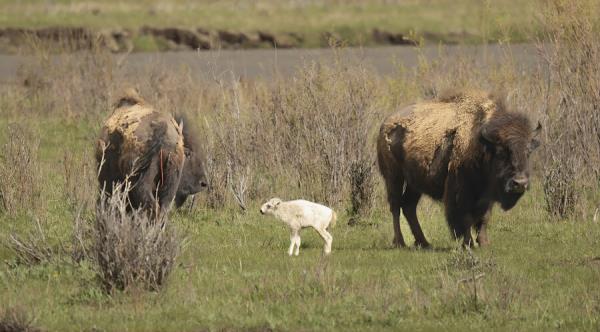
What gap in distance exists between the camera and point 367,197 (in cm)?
1723

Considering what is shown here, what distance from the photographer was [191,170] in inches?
570

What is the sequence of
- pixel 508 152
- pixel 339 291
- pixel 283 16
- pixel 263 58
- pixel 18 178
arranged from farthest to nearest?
pixel 283 16 → pixel 263 58 → pixel 18 178 → pixel 508 152 → pixel 339 291

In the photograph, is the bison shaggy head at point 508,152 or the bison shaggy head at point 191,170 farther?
the bison shaggy head at point 191,170

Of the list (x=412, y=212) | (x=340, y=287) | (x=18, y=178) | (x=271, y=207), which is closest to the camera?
(x=340, y=287)

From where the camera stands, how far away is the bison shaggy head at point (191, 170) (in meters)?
14.4

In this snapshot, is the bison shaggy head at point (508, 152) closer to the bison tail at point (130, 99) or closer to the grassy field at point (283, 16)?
the bison tail at point (130, 99)

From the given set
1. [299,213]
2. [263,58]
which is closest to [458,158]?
[299,213]

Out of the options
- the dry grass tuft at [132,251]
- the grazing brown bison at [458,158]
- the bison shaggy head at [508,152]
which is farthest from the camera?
the grazing brown bison at [458,158]

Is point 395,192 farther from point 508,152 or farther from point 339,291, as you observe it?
point 339,291

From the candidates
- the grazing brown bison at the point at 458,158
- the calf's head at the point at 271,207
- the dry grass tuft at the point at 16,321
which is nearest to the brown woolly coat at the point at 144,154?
the calf's head at the point at 271,207

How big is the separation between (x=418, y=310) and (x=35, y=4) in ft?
163

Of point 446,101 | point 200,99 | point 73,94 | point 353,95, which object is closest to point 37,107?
point 73,94

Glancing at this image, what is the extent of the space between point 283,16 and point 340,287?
42498 millimetres

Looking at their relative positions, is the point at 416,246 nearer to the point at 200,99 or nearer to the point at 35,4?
the point at 200,99
